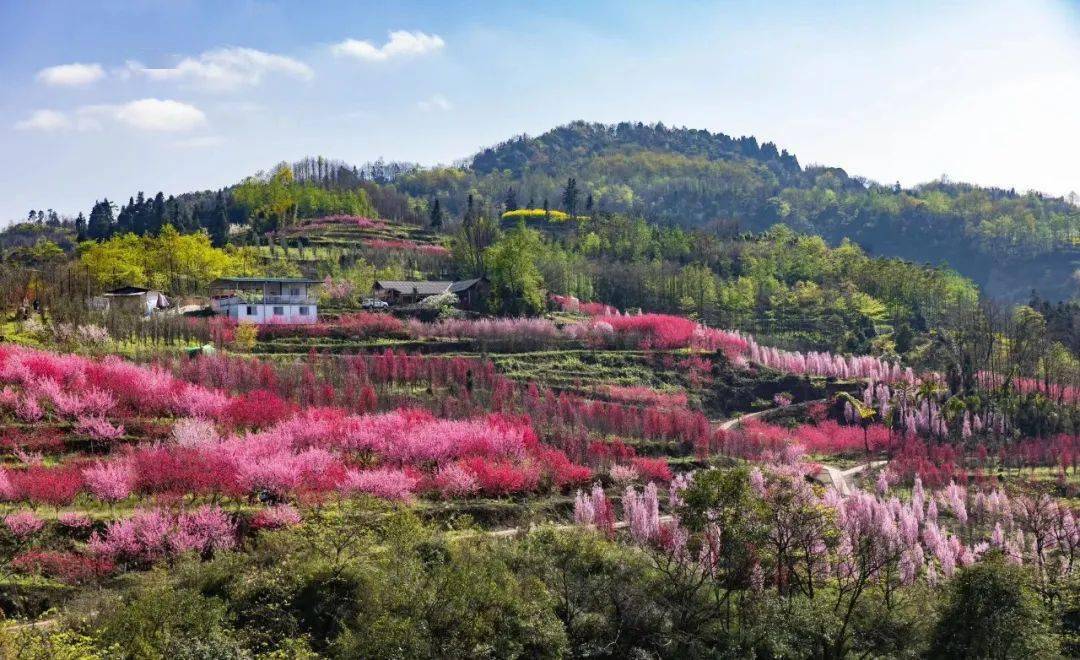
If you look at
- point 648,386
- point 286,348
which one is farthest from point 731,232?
point 286,348

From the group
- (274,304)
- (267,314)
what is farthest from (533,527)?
(274,304)

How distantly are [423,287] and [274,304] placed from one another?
13001 mm

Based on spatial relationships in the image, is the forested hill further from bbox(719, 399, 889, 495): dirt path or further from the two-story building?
bbox(719, 399, 889, 495): dirt path

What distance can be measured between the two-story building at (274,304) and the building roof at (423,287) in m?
7.00

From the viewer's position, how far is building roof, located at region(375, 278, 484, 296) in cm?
6238

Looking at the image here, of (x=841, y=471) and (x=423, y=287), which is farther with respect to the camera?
(x=423, y=287)

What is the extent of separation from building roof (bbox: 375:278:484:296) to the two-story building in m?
7.00

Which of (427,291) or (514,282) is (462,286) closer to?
(427,291)

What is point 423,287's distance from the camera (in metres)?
63.9

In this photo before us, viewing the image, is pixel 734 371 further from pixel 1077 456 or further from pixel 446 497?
pixel 446 497

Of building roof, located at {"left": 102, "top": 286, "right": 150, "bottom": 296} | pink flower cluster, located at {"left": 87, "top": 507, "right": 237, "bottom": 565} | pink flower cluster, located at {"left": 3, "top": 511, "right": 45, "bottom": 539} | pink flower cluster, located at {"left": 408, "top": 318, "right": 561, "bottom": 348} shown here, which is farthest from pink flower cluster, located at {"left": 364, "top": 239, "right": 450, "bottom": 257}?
pink flower cluster, located at {"left": 3, "top": 511, "right": 45, "bottom": 539}

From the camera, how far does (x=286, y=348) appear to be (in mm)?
47000

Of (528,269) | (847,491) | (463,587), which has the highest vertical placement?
(528,269)

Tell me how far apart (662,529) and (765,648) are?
24.9 feet
